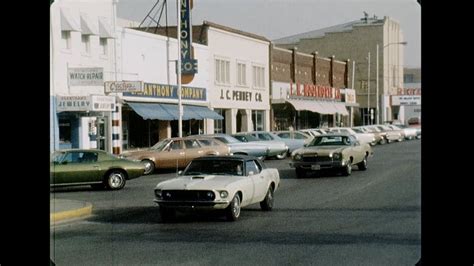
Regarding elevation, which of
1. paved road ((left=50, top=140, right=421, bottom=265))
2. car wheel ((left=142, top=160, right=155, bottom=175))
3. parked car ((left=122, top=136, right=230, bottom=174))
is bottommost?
paved road ((left=50, top=140, right=421, bottom=265))

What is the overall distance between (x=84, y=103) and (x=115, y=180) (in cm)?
552

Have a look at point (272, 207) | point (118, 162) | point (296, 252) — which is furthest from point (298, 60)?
point (296, 252)

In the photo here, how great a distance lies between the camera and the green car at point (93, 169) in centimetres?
1783

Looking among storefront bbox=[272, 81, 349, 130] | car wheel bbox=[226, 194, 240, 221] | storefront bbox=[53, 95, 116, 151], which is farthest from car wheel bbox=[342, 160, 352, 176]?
storefront bbox=[272, 81, 349, 130]

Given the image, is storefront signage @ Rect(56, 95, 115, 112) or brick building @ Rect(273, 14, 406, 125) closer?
brick building @ Rect(273, 14, 406, 125)

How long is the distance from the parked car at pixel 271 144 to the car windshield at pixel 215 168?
16197 millimetres

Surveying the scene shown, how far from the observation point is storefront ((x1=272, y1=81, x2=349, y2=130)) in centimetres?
4593

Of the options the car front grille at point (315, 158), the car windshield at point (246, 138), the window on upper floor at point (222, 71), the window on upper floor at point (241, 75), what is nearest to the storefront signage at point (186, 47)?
the window on upper floor at point (222, 71)

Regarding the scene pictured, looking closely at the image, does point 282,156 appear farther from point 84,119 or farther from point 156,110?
point 84,119

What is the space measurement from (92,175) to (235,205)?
→ 7.08m

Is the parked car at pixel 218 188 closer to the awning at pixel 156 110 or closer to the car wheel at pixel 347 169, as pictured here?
the car wheel at pixel 347 169

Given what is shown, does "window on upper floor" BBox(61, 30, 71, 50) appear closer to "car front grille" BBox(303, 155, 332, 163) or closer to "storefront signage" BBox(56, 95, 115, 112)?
"storefront signage" BBox(56, 95, 115, 112)

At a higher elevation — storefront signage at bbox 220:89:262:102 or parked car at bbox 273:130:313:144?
storefront signage at bbox 220:89:262:102

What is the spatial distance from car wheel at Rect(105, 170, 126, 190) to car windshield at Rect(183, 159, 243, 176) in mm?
6013
